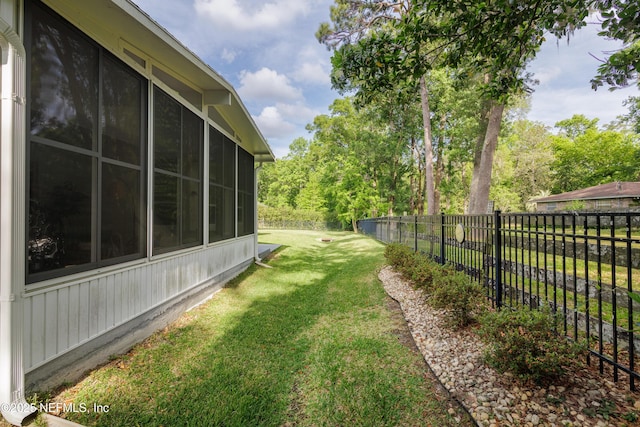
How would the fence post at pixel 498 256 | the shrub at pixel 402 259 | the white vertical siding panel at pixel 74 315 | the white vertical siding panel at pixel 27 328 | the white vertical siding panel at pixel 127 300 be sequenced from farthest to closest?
the shrub at pixel 402 259, the fence post at pixel 498 256, the white vertical siding panel at pixel 127 300, the white vertical siding panel at pixel 74 315, the white vertical siding panel at pixel 27 328

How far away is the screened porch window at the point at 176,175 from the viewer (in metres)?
3.87

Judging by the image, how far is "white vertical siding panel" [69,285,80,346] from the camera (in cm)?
248

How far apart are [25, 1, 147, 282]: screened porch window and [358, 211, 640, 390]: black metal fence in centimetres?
345

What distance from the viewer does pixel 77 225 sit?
8.52ft

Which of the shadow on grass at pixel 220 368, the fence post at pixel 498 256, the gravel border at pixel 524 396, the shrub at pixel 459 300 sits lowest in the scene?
the shadow on grass at pixel 220 368

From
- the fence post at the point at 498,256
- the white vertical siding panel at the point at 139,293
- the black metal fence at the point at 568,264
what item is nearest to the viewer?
the black metal fence at the point at 568,264

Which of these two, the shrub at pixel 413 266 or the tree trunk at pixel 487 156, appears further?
the tree trunk at pixel 487 156

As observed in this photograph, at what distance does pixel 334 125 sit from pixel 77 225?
2720 cm

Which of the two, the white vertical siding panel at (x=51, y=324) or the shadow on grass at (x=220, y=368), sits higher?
the white vertical siding panel at (x=51, y=324)

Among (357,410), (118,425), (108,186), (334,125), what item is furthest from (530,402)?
(334,125)

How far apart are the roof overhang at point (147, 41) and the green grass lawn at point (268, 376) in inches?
133

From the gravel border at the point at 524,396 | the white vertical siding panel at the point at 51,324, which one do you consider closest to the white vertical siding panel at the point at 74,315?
the white vertical siding panel at the point at 51,324

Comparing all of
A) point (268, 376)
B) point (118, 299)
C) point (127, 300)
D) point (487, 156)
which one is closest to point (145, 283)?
point (127, 300)

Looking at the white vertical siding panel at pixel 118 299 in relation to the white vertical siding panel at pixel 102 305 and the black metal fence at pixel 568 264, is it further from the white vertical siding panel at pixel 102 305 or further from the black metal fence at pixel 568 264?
the black metal fence at pixel 568 264
